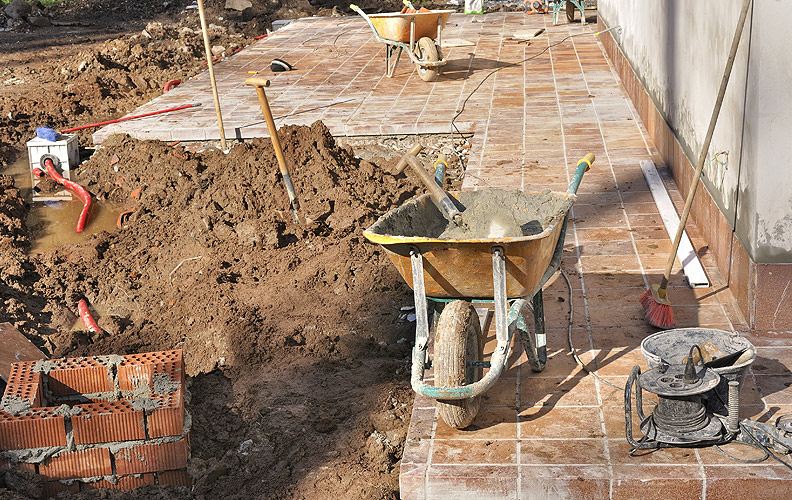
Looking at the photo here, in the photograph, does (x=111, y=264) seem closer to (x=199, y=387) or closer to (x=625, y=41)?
(x=199, y=387)

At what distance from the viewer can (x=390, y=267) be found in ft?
18.5

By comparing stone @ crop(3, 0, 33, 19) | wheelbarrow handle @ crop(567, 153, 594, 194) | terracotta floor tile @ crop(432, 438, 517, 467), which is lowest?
terracotta floor tile @ crop(432, 438, 517, 467)

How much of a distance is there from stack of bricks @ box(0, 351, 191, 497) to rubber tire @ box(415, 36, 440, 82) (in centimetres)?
702

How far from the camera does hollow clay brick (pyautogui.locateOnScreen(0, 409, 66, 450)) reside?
3473 millimetres

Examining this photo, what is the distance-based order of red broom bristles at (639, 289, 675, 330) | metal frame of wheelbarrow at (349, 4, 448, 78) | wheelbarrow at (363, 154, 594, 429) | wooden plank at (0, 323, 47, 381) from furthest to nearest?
1. metal frame of wheelbarrow at (349, 4, 448, 78)
2. wooden plank at (0, 323, 47, 381)
3. red broom bristles at (639, 289, 675, 330)
4. wheelbarrow at (363, 154, 594, 429)

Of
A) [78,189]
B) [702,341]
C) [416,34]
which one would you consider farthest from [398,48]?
[702,341]

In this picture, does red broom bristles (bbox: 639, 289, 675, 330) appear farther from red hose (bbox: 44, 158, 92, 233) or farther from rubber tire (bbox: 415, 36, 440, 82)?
rubber tire (bbox: 415, 36, 440, 82)

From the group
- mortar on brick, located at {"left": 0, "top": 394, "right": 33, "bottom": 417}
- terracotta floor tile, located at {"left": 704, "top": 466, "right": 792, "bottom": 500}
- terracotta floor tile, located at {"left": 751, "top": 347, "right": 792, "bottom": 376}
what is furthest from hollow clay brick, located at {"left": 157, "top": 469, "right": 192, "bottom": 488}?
terracotta floor tile, located at {"left": 751, "top": 347, "right": 792, "bottom": 376}

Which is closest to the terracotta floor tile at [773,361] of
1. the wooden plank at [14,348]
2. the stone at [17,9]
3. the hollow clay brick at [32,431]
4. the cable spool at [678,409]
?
the cable spool at [678,409]

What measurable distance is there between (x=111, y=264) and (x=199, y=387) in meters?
2.13

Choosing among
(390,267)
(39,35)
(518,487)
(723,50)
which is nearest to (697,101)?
(723,50)

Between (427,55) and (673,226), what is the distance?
5209mm

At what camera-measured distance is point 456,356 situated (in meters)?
3.34

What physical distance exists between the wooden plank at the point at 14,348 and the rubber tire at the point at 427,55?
248 inches
